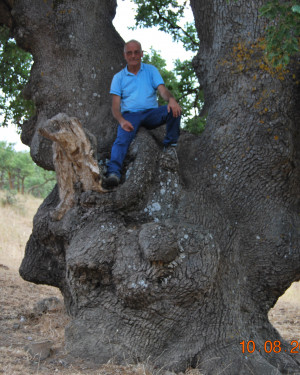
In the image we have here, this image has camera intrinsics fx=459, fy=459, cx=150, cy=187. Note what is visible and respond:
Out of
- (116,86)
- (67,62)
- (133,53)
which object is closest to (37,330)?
(116,86)

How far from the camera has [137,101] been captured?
16.8ft

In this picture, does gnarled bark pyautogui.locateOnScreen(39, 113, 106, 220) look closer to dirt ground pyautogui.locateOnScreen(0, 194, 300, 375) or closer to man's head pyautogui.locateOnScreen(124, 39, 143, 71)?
man's head pyautogui.locateOnScreen(124, 39, 143, 71)

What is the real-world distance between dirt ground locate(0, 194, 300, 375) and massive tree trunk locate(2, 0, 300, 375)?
20 cm

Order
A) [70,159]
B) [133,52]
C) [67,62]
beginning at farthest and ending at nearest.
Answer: [67,62] < [133,52] < [70,159]

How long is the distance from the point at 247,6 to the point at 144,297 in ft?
10.9

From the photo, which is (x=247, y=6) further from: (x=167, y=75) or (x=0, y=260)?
(x=0, y=260)

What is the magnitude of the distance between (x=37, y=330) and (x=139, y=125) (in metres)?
2.63

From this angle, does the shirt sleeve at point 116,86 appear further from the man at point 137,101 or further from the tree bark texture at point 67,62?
the tree bark texture at point 67,62

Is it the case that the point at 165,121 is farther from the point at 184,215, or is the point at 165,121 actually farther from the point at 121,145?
the point at 184,215

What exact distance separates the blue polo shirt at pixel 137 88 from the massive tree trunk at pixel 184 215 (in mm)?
330

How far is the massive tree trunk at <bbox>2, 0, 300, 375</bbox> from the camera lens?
4.24 meters

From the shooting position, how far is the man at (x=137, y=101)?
4938 mm
